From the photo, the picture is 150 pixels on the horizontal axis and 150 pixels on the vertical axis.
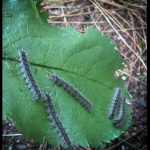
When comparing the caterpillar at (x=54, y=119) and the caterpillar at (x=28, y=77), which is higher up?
the caterpillar at (x=28, y=77)

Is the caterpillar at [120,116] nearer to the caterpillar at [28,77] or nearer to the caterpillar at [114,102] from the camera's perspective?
the caterpillar at [114,102]

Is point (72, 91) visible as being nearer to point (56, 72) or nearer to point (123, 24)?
point (56, 72)

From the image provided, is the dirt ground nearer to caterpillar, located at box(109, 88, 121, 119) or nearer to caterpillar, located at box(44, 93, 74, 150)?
caterpillar, located at box(109, 88, 121, 119)

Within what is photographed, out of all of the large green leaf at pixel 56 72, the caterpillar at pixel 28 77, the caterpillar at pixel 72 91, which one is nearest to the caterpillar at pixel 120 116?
the large green leaf at pixel 56 72

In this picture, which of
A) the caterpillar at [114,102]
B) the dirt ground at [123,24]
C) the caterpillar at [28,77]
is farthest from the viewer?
the dirt ground at [123,24]

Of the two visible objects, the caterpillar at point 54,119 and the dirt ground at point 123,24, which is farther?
the dirt ground at point 123,24

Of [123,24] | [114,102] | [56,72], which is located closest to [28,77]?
[56,72]

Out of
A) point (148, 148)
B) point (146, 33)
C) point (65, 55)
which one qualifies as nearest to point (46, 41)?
point (65, 55)

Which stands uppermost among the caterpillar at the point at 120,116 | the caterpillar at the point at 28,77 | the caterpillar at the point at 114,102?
the caterpillar at the point at 28,77

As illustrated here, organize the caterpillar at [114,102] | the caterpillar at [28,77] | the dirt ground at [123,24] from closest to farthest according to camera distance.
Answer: the caterpillar at [28,77] → the caterpillar at [114,102] → the dirt ground at [123,24]
